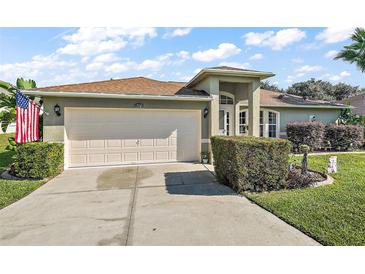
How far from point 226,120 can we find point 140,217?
8.72 meters

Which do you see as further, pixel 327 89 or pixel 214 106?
pixel 327 89

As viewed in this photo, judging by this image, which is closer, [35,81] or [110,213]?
[110,213]

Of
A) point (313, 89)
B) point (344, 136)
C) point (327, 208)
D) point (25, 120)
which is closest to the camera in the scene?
point (327, 208)

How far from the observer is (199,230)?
3324 millimetres

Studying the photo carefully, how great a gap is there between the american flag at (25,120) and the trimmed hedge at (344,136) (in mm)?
14780

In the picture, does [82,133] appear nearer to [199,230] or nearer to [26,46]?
[26,46]

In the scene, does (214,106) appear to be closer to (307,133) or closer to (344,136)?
(307,133)

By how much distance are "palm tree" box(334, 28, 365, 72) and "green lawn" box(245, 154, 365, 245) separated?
1056 centimetres

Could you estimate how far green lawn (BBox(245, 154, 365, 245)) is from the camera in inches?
122

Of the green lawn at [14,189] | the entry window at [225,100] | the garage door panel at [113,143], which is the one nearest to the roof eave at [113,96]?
the garage door panel at [113,143]

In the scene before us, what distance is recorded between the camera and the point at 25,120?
6.30 metres

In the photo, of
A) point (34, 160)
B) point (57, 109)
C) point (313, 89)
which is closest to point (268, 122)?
point (57, 109)
